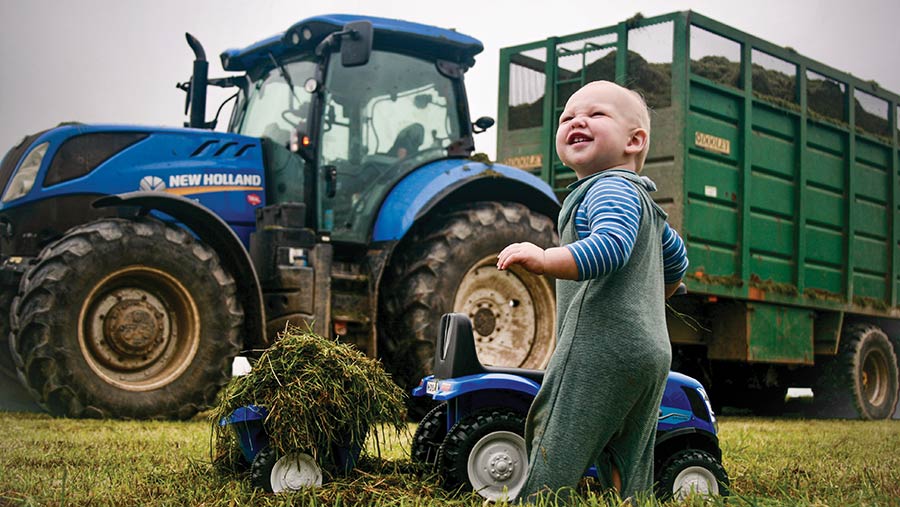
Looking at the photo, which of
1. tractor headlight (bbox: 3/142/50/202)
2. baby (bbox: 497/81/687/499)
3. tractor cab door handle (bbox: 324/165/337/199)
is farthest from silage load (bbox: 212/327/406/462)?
tractor headlight (bbox: 3/142/50/202)

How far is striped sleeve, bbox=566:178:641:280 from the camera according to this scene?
2.18 meters

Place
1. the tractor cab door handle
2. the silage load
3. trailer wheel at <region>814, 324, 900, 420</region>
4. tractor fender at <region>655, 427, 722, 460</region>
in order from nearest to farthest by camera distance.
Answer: the silage load, tractor fender at <region>655, 427, 722, 460</region>, the tractor cab door handle, trailer wheel at <region>814, 324, 900, 420</region>

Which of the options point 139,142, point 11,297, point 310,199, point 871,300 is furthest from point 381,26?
point 871,300

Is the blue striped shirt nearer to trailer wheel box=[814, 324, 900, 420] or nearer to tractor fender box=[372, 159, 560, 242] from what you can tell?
tractor fender box=[372, 159, 560, 242]

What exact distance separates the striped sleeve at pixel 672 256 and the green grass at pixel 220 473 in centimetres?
59

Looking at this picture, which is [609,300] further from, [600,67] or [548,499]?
[600,67]

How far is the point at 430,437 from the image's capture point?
10.5ft

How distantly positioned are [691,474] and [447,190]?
3.68m

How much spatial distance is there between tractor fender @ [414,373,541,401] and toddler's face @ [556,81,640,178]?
0.79 meters

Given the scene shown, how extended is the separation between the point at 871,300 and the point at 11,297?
777cm

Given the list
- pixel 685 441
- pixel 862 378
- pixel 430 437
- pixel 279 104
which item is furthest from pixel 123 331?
pixel 862 378

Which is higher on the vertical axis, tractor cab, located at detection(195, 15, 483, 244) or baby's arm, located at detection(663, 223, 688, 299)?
tractor cab, located at detection(195, 15, 483, 244)

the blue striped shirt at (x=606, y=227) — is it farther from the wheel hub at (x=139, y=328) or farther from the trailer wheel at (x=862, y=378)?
the trailer wheel at (x=862, y=378)

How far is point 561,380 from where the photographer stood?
7.88 ft
